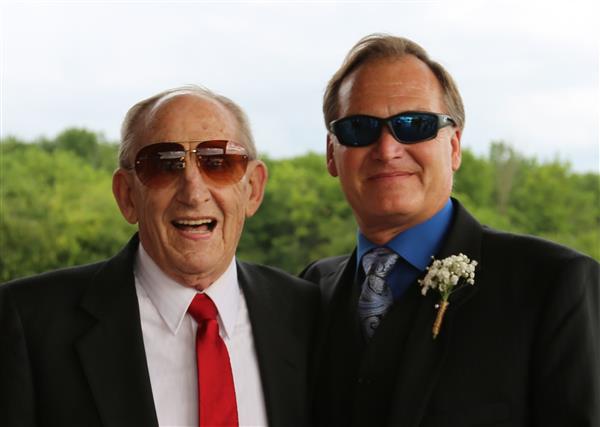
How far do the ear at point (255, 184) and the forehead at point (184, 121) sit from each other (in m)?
0.22

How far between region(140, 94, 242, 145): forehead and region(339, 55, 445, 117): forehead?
1.90 feet

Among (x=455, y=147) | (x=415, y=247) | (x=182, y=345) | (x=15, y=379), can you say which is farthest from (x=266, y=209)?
(x=15, y=379)

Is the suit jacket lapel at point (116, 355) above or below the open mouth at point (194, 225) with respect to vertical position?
below

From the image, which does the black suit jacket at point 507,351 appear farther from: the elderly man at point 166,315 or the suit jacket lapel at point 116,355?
the suit jacket lapel at point 116,355

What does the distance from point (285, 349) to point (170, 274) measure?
577 mm

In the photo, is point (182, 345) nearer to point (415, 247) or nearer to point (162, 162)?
point (162, 162)

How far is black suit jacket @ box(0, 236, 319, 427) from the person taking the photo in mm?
3055

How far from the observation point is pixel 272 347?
3416mm

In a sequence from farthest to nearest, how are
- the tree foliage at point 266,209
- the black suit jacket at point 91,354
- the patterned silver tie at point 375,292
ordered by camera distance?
the tree foliage at point 266,209 < the patterned silver tie at point 375,292 < the black suit jacket at point 91,354

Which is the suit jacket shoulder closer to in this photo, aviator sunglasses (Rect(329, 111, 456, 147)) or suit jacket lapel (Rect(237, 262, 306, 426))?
suit jacket lapel (Rect(237, 262, 306, 426))

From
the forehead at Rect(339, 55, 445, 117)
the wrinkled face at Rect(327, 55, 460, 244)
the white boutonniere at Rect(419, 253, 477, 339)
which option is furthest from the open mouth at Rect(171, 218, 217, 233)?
the white boutonniere at Rect(419, 253, 477, 339)

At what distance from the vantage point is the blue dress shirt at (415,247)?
3.45 meters

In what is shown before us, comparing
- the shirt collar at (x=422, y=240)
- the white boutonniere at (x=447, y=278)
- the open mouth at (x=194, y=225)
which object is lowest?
the white boutonniere at (x=447, y=278)

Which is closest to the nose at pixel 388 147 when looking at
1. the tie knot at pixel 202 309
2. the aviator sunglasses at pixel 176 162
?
the aviator sunglasses at pixel 176 162
